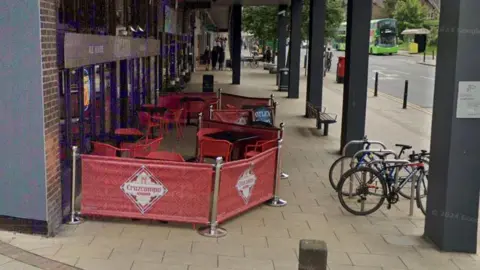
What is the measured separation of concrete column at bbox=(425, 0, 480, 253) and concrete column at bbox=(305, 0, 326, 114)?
36.1 ft

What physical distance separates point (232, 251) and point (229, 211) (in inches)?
34.9

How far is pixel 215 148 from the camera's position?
8.77 meters

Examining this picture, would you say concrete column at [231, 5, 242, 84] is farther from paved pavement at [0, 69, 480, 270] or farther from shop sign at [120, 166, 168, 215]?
shop sign at [120, 166, 168, 215]

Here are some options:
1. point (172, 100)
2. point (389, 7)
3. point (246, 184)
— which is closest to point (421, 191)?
point (246, 184)

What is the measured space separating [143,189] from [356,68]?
6132 mm

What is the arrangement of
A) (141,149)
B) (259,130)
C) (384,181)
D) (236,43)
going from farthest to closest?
(236,43), (259,130), (141,149), (384,181)

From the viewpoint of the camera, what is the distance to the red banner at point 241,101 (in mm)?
14039

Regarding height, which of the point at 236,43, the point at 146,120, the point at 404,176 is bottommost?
the point at 404,176

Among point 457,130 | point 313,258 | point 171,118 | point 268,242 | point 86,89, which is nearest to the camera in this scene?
point 313,258

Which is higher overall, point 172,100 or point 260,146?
point 172,100

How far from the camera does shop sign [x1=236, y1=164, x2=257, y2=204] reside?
7.04 metres

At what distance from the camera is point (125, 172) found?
658 cm

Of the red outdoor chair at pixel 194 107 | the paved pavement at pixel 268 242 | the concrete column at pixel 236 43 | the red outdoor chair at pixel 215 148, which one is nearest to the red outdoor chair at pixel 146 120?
the red outdoor chair at pixel 194 107

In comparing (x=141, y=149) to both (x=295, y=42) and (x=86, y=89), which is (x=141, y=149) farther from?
(x=295, y=42)
